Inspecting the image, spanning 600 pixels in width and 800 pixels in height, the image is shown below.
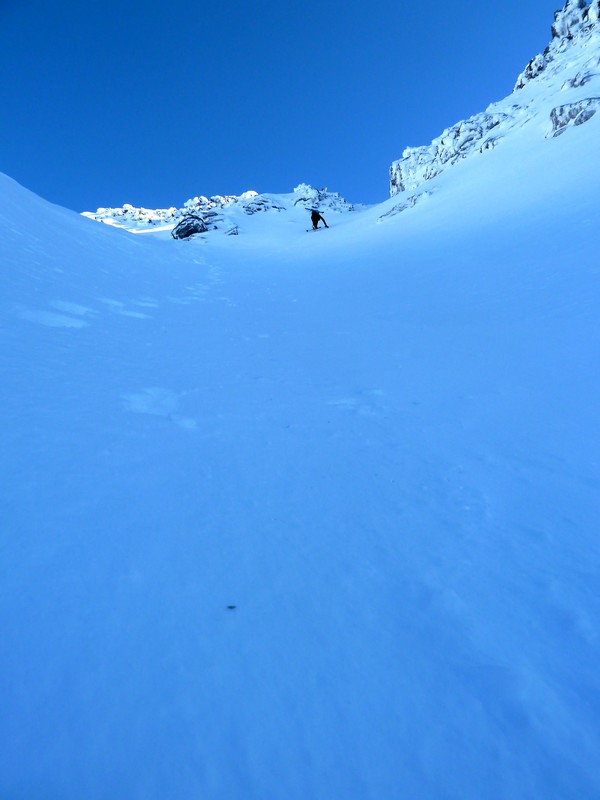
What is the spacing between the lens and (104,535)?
2.09 meters

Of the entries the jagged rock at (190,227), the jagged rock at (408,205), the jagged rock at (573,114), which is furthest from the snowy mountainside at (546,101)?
the jagged rock at (190,227)

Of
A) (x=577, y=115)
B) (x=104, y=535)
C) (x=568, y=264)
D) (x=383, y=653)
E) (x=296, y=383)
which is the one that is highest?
(x=577, y=115)

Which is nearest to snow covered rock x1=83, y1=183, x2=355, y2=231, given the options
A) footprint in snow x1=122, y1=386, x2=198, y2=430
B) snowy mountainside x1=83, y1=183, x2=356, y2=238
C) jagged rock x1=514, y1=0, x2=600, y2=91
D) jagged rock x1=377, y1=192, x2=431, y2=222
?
snowy mountainside x1=83, y1=183, x2=356, y2=238

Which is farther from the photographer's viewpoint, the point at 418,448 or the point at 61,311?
the point at 61,311

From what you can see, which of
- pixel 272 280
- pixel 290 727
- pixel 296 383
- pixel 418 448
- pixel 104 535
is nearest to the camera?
pixel 290 727

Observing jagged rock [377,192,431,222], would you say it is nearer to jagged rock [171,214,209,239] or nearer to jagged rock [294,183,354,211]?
jagged rock [171,214,209,239]

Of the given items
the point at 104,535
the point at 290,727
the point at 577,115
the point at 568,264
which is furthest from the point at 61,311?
the point at 577,115

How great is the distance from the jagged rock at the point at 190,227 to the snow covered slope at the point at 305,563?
33336 millimetres

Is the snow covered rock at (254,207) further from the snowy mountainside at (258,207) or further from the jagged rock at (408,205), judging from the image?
the jagged rock at (408,205)

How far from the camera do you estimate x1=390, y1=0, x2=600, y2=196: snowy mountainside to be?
16.8m

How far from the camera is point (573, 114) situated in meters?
14.4

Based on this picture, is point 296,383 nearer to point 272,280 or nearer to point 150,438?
point 150,438

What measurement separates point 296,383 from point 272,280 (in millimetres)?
6960

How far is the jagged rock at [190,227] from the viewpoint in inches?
1383
